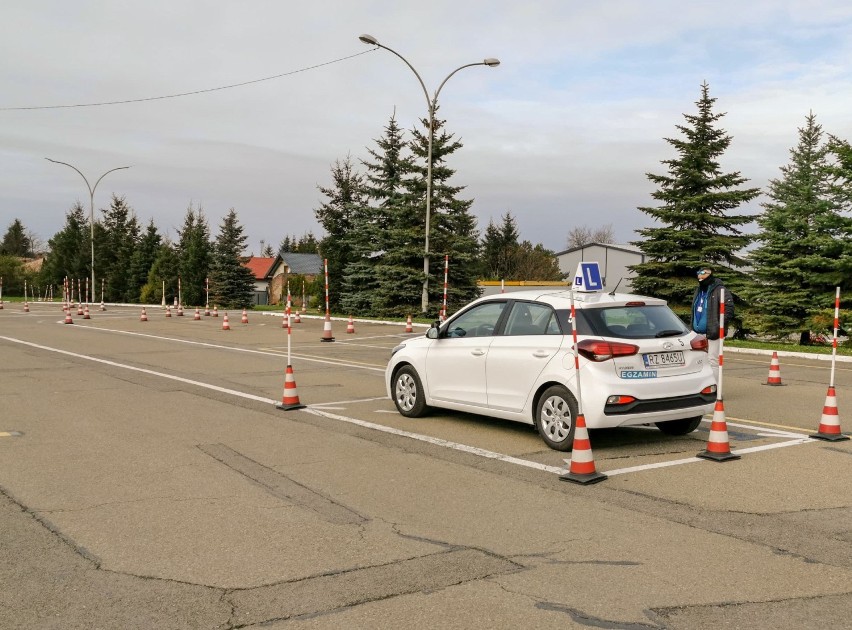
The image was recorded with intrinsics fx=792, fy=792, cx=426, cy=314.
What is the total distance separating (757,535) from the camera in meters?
5.25

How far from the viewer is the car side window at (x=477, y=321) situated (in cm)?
888

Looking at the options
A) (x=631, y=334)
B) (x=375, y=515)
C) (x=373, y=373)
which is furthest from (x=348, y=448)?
(x=373, y=373)

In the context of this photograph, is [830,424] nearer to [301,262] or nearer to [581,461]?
[581,461]

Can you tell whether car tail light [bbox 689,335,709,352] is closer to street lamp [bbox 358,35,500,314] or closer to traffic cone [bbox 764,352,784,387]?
traffic cone [bbox 764,352,784,387]

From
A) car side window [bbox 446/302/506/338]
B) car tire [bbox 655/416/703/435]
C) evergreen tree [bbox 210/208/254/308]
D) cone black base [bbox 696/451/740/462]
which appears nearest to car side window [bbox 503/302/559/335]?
car side window [bbox 446/302/506/338]

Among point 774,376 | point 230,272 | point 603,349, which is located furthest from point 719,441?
point 230,272

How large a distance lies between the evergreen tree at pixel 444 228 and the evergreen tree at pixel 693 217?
8761 mm

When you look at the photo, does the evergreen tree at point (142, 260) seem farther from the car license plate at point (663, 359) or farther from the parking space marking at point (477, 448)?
the car license plate at point (663, 359)

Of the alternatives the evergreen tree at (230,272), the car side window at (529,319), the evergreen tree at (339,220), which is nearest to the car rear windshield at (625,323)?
the car side window at (529,319)

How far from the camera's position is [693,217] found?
2952 cm

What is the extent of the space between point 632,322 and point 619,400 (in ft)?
2.98

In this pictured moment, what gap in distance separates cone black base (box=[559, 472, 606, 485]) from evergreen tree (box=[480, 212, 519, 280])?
70430mm

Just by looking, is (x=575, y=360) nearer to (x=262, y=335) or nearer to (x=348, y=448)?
(x=348, y=448)

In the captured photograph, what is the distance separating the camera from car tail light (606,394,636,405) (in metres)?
7.45
